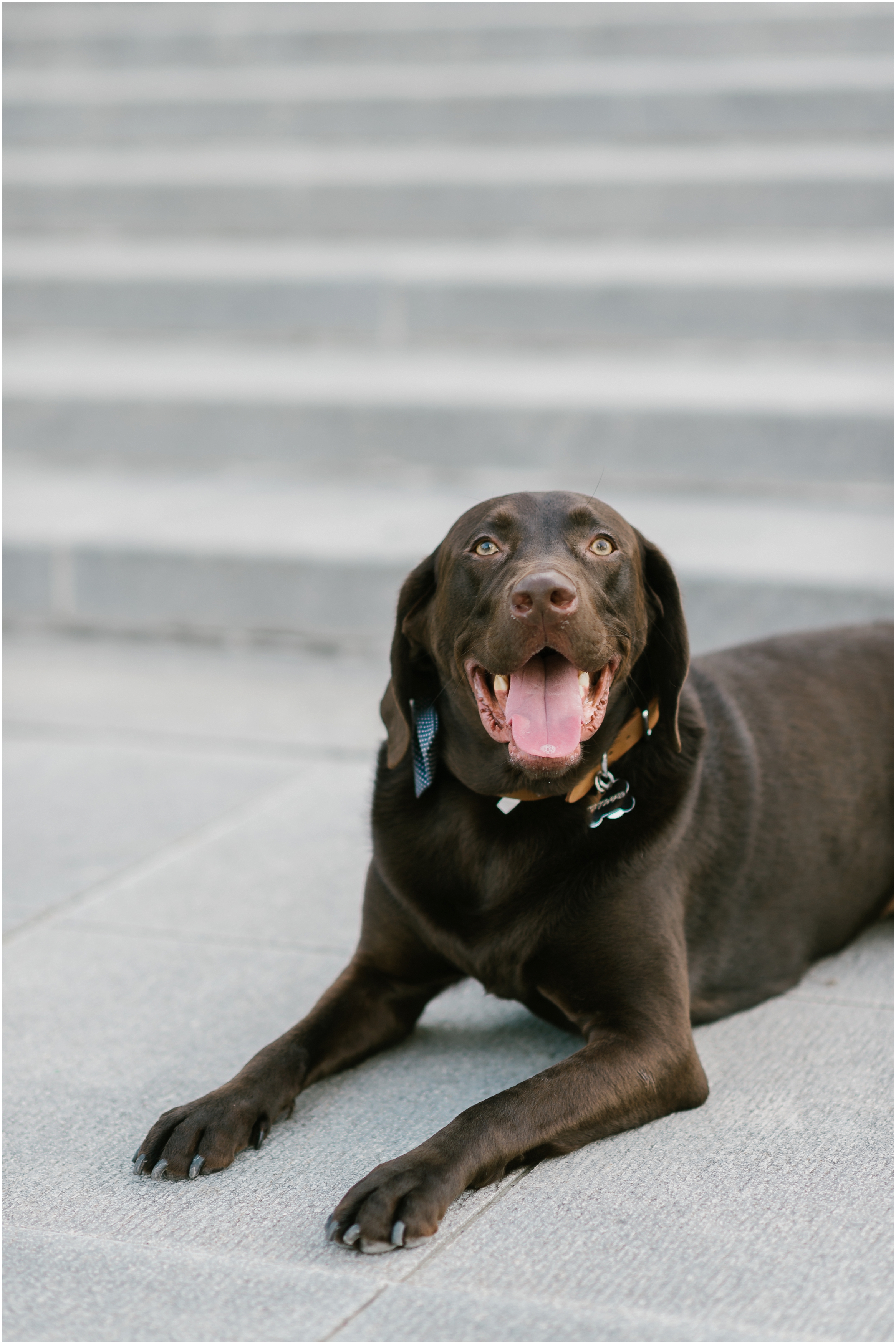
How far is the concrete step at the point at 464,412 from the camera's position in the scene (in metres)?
6.92

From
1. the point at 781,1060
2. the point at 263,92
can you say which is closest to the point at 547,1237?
the point at 781,1060

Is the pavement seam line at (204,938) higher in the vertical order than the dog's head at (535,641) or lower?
lower

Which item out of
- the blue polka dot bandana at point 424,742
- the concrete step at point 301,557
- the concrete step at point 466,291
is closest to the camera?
the blue polka dot bandana at point 424,742

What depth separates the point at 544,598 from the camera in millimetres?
2652

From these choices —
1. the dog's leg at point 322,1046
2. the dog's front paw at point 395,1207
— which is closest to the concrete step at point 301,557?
the dog's leg at point 322,1046

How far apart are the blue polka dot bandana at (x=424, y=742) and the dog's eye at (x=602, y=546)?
0.49 m

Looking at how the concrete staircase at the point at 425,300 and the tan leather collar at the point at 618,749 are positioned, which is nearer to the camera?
the tan leather collar at the point at 618,749

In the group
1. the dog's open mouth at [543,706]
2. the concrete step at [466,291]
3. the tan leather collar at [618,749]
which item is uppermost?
the concrete step at [466,291]

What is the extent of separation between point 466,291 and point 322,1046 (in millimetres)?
5856

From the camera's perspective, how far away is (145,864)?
4.26 meters

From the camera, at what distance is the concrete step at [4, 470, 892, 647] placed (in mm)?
5945

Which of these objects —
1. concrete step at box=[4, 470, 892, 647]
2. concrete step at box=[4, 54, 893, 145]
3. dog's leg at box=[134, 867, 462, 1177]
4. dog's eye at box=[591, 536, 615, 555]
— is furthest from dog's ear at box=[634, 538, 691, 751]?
concrete step at box=[4, 54, 893, 145]

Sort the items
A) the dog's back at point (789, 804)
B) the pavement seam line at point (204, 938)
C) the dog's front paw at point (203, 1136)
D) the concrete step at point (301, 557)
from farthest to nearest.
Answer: the concrete step at point (301, 557), the pavement seam line at point (204, 938), the dog's back at point (789, 804), the dog's front paw at point (203, 1136)

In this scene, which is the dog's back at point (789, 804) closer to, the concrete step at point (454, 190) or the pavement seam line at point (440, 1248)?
the pavement seam line at point (440, 1248)
